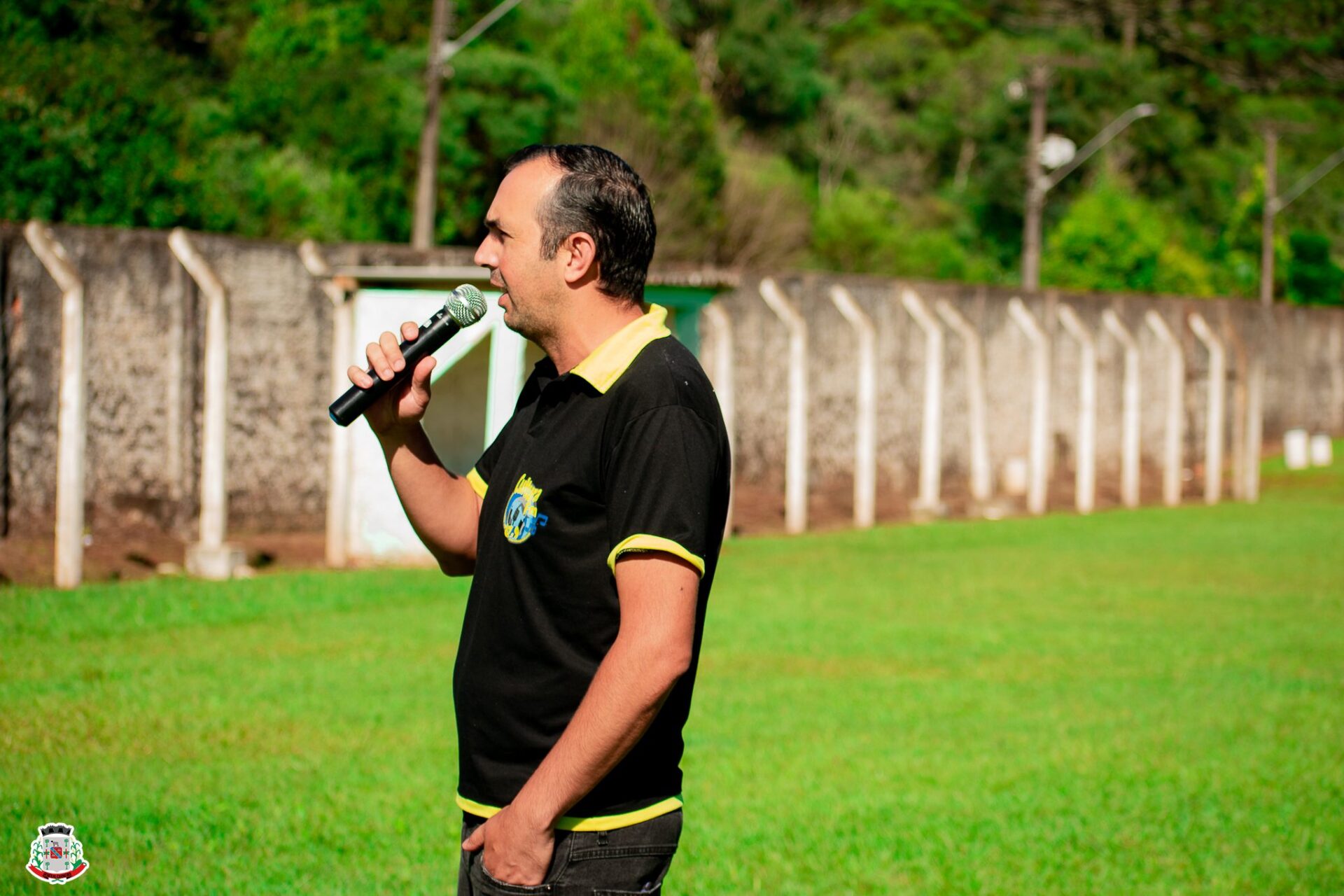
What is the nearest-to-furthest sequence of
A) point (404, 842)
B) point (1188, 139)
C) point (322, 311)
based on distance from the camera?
point (404, 842) < point (322, 311) < point (1188, 139)

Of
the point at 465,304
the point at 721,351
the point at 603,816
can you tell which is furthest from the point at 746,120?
the point at 603,816

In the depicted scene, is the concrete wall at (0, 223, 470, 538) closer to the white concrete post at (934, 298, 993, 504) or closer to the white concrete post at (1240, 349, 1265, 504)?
the white concrete post at (934, 298, 993, 504)

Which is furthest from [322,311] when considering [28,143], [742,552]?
[28,143]

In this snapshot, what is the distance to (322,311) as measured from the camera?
14180 mm

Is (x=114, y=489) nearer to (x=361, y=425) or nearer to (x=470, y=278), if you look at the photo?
(x=361, y=425)

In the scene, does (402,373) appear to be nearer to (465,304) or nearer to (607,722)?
(465,304)

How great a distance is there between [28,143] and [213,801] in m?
14.3

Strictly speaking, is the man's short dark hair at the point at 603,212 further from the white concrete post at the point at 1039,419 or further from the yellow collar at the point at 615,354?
the white concrete post at the point at 1039,419

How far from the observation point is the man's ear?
9.26 feet

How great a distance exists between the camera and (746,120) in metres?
57.4

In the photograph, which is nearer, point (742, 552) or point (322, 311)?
point (322, 311)

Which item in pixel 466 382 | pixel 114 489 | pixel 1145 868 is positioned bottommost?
pixel 1145 868

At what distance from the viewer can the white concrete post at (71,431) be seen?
11.0m

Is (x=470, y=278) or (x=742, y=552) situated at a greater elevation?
(x=470, y=278)
